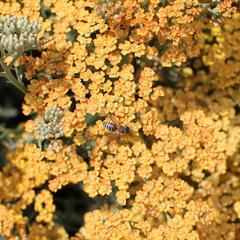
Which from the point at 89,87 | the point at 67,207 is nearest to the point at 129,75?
the point at 89,87

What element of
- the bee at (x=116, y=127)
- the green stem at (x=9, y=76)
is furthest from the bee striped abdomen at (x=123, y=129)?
the green stem at (x=9, y=76)

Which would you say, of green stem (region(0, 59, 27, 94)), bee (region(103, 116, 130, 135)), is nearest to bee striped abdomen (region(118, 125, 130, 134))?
bee (region(103, 116, 130, 135))

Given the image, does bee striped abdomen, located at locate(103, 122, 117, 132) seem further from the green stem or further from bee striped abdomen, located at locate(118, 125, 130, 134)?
the green stem

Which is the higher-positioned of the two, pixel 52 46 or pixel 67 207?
pixel 52 46

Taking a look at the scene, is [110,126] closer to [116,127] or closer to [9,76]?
[116,127]

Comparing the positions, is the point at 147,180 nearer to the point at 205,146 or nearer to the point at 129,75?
the point at 205,146

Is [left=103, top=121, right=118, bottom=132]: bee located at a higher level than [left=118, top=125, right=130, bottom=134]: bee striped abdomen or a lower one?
higher

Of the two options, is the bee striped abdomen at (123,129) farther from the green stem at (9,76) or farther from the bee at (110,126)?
the green stem at (9,76)

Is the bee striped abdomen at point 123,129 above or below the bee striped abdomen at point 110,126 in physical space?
below

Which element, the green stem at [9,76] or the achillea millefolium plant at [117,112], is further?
the achillea millefolium plant at [117,112]
